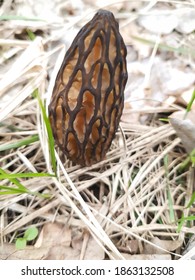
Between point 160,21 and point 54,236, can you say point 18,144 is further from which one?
point 160,21

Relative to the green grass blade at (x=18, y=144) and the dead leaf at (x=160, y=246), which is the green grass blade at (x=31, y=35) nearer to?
the green grass blade at (x=18, y=144)

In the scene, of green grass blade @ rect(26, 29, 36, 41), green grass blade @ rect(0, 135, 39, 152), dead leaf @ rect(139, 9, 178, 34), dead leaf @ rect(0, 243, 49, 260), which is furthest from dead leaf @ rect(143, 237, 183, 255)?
dead leaf @ rect(139, 9, 178, 34)

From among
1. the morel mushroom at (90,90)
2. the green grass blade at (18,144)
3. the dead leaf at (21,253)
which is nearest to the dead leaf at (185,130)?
the morel mushroom at (90,90)

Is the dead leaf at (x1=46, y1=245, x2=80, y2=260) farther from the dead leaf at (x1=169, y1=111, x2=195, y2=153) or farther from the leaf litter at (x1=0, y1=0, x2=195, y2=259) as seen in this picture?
the dead leaf at (x1=169, y1=111, x2=195, y2=153)

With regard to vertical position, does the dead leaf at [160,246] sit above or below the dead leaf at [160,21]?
below

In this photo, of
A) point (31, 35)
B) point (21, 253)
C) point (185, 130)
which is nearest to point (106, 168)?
point (185, 130)
